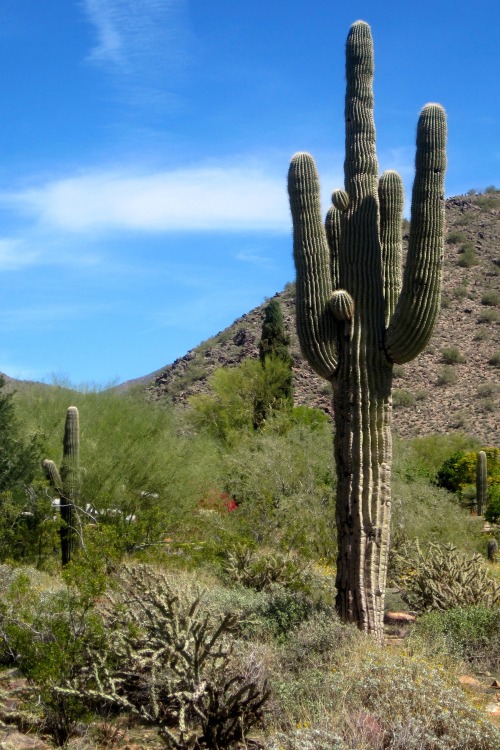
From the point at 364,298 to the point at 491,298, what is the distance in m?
40.3

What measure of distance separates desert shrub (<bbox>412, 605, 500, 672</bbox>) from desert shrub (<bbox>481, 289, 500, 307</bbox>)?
39.9 meters

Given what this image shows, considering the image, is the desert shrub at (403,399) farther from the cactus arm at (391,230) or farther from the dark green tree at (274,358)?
the cactus arm at (391,230)

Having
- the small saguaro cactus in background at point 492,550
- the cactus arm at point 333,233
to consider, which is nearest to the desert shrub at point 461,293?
the small saguaro cactus in background at point 492,550

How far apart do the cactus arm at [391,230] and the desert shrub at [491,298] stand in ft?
130

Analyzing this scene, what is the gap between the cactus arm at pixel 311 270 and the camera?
9.62 m

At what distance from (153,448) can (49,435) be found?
2.19 metres

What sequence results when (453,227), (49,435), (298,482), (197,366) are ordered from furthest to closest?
(453,227), (197,366), (49,435), (298,482)

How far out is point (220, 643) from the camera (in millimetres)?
6930

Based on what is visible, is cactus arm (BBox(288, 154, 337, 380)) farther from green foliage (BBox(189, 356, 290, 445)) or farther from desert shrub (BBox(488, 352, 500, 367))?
desert shrub (BBox(488, 352, 500, 367))

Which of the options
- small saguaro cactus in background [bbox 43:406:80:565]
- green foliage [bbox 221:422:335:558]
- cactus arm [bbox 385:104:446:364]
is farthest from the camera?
small saguaro cactus in background [bbox 43:406:80:565]

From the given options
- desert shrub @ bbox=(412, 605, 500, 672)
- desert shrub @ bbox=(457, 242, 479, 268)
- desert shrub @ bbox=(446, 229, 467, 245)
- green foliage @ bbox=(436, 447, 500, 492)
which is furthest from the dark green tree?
desert shrub @ bbox=(446, 229, 467, 245)

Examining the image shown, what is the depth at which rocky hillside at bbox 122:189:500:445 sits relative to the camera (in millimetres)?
40812

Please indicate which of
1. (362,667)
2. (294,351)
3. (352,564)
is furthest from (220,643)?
(294,351)

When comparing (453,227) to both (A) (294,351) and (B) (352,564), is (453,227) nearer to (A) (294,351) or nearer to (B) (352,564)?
(A) (294,351)
